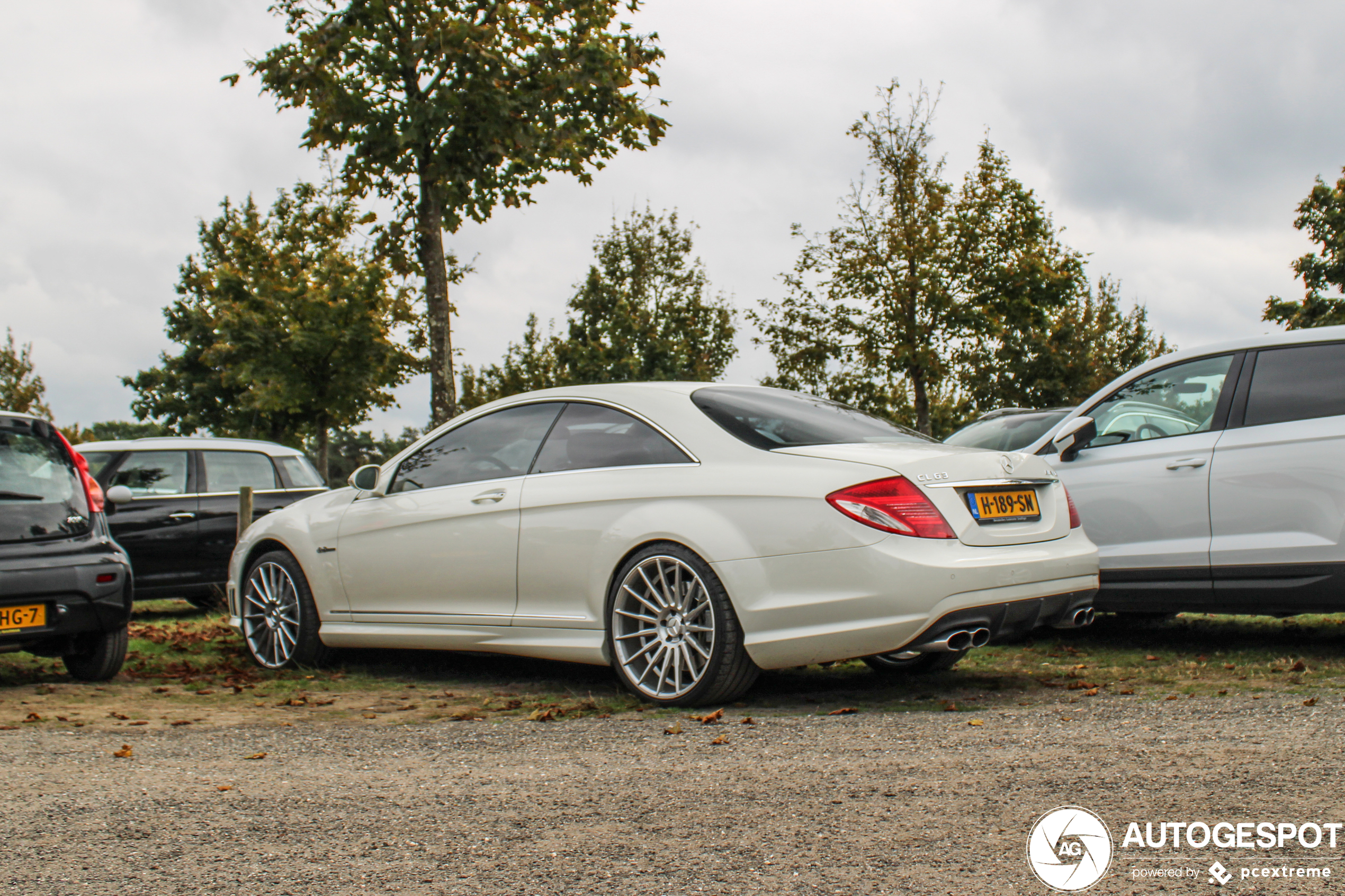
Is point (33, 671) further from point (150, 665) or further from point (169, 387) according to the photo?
point (169, 387)

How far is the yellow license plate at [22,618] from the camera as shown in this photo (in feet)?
20.1

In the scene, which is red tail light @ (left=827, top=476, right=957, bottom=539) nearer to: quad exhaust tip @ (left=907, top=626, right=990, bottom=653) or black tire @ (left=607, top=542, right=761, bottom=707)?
quad exhaust tip @ (left=907, top=626, right=990, bottom=653)

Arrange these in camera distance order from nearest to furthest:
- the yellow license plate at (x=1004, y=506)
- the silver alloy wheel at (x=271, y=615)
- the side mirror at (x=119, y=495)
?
the yellow license plate at (x=1004, y=506) → the silver alloy wheel at (x=271, y=615) → the side mirror at (x=119, y=495)

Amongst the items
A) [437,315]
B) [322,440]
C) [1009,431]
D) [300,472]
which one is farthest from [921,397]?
[300,472]

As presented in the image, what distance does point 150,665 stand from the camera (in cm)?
755

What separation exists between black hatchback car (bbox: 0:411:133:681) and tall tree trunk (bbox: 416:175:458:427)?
771cm

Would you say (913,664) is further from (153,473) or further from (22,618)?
(153,473)

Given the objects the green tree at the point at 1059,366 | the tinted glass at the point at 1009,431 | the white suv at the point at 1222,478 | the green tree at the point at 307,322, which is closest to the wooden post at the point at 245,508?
the tinted glass at the point at 1009,431

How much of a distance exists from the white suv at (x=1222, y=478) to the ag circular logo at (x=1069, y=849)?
3.28m

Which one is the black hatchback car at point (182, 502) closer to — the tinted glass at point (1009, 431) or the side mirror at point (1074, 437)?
the tinted glass at point (1009, 431)

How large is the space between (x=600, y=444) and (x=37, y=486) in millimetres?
3471

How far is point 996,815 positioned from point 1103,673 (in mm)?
2956

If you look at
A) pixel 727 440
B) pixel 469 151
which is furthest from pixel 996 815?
pixel 469 151
